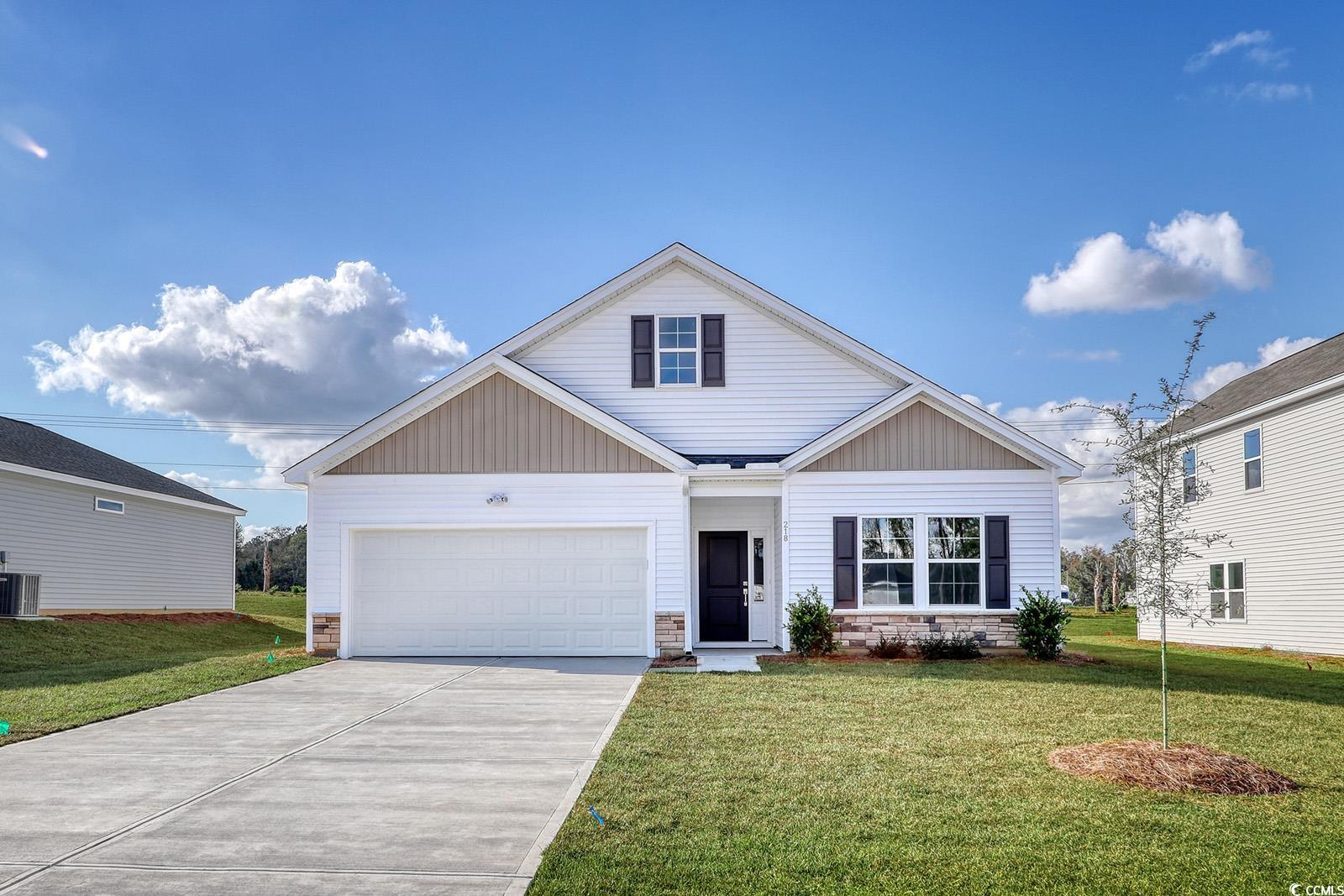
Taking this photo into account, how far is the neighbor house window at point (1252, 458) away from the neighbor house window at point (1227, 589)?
6.81 ft

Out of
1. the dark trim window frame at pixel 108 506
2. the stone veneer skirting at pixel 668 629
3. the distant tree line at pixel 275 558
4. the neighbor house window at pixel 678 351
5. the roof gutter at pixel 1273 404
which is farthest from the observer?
the distant tree line at pixel 275 558

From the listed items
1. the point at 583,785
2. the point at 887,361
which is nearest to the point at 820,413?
the point at 887,361

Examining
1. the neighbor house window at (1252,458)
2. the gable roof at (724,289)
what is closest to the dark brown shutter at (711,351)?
the gable roof at (724,289)

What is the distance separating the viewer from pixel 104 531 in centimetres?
2500

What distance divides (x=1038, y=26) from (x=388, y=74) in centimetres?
1155

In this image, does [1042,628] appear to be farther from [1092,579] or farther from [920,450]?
[1092,579]

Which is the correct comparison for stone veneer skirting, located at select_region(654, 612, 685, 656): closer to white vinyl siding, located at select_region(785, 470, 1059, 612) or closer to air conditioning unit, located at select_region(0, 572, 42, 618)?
white vinyl siding, located at select_region(785, 470, 1059, 612)

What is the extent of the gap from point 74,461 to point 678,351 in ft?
56.9

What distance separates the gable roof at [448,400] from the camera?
16.1m

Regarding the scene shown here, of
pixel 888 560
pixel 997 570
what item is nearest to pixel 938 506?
pixel 888 560

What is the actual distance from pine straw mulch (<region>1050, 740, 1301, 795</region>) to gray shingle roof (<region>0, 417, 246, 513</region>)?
75.0ft

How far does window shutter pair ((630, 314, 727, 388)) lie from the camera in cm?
1823

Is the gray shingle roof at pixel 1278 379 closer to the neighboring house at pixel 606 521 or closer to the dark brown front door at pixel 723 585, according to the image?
the neighboring house at pixel 606 521

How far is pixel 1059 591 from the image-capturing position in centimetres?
1631
